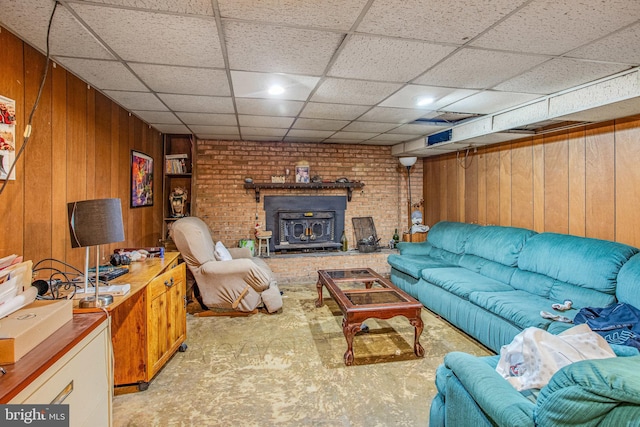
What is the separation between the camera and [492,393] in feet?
4.33

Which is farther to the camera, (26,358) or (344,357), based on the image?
(344,357)

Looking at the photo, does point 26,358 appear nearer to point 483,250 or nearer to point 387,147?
point 483,250

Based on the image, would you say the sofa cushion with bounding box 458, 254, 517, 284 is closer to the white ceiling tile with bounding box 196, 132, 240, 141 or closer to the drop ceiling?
the drop ceiling

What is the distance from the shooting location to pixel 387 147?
5.92m

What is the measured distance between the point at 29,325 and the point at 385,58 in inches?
91.1

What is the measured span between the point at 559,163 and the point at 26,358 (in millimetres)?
4334

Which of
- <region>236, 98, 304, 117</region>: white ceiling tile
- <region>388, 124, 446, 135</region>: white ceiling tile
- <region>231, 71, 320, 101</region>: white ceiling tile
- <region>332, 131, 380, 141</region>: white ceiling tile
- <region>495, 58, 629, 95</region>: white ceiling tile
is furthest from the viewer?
<region>332, 131, 380, 141</region>: white ceiling tile

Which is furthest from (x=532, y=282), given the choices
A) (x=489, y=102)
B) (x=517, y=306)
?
(x=489, y=102)

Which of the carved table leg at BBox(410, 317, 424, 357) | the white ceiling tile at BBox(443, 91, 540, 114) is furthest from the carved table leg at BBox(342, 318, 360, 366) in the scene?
the white ceiling tile at BBox(443, 91, 540, 114)

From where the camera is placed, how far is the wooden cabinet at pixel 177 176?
189 inches

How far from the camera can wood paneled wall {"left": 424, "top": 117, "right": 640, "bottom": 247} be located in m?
2.79

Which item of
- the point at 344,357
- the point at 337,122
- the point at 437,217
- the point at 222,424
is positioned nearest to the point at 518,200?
the point at 437,217

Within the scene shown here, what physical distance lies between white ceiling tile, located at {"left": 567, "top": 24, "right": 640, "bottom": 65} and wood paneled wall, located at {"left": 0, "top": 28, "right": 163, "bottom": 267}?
11.1 ft

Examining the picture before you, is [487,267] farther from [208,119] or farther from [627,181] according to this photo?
[208,119]
